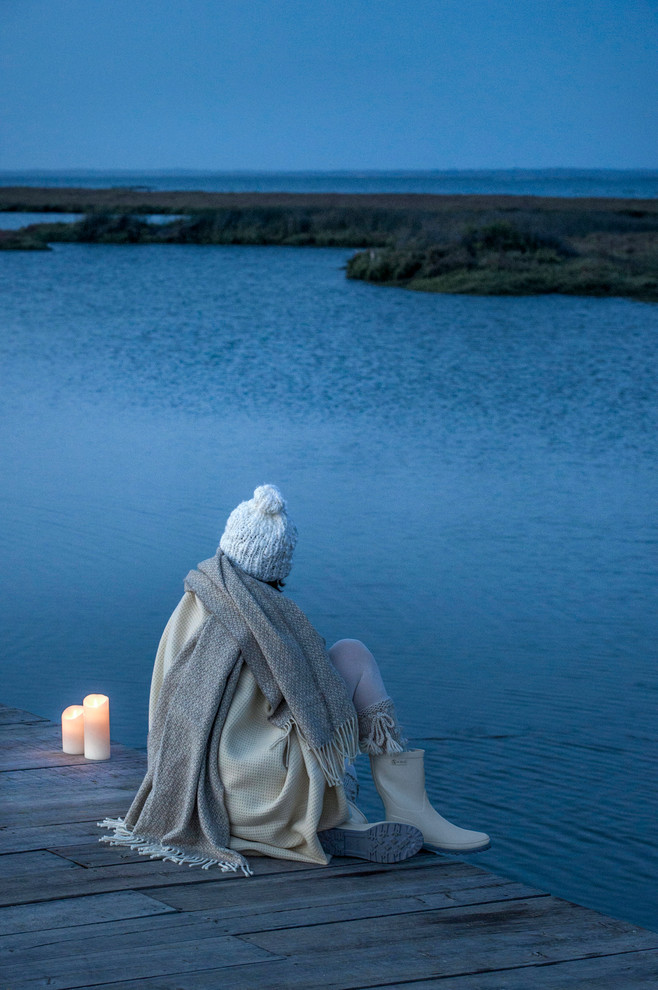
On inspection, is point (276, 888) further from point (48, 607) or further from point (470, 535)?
point (470, 535)

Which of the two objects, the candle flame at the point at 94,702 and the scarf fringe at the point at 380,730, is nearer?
the scarf fringe at the point at 380,730

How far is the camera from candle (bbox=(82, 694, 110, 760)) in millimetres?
3322

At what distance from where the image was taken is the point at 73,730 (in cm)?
338

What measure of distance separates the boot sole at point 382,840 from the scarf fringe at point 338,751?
12 centimetres

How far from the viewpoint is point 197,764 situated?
2652mm

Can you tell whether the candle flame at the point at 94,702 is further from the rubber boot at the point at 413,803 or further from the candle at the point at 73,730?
the rubber boot at the point at 413,803

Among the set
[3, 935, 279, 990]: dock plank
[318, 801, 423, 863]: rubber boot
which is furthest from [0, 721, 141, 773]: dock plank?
[3, 935, 279, 990]: dock plank

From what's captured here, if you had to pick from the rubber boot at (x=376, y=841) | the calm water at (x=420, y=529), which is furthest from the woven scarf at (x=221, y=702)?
the calm water at (x=420, y=529)

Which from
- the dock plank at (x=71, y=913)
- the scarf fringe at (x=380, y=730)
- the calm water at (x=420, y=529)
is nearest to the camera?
the dock plank at (x=71, y=913)

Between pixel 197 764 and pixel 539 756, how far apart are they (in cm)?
171

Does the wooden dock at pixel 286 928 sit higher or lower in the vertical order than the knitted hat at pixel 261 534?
lower

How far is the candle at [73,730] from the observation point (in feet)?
11.0

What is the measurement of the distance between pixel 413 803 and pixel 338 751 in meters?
0.23

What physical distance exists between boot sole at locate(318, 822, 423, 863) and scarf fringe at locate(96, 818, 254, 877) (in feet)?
0.63
